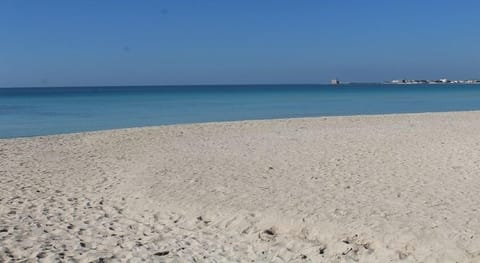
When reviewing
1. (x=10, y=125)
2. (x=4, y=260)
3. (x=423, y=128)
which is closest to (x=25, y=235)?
(x=4, y=260)

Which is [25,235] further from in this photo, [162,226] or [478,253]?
[478,253]

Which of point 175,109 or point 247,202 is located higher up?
point 247,202

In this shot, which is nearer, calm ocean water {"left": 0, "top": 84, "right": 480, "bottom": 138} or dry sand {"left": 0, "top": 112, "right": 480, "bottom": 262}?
dry sand {"left": 0, "top": 112, "right": 480, "bottom": 262}

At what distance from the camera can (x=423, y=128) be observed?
1739cm

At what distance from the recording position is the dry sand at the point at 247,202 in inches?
222

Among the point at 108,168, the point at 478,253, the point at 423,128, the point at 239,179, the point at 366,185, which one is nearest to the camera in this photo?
the point at 478,253

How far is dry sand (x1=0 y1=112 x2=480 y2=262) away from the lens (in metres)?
5.64

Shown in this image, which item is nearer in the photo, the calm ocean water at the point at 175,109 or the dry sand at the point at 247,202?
the dry sand at the point at 247,202

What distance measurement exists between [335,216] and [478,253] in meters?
1.77

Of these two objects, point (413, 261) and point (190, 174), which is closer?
point (413, 261)

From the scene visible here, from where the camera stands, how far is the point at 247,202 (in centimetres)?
745

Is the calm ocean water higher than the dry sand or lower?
lower

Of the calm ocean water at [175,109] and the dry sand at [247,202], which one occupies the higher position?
the dry sand at [247,202]

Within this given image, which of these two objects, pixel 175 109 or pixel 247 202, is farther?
pixel 175 109
